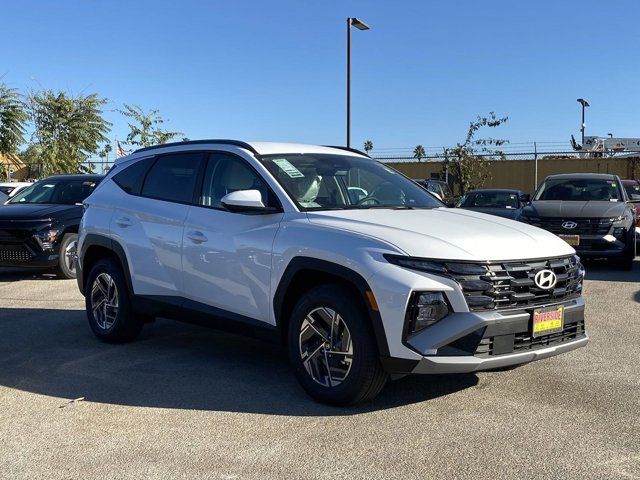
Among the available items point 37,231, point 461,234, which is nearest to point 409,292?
point 461,234

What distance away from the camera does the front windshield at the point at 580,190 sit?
1224cm

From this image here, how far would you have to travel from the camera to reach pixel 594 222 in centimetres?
1107

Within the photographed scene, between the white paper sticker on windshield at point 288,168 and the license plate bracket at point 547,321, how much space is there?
1980 mm

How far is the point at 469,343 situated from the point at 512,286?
17.8 inches

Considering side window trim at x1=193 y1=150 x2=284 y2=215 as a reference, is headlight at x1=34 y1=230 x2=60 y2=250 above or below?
below

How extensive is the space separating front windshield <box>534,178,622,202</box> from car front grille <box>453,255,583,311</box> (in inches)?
329

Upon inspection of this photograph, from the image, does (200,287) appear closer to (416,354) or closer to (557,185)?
(416,354)

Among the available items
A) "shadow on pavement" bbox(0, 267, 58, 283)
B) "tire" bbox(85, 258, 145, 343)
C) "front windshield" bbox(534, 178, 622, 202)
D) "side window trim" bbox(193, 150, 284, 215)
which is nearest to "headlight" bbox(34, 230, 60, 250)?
"shadow on pavement" bbox(0, 267, 58, 283)

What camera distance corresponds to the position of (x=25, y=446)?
3.90m

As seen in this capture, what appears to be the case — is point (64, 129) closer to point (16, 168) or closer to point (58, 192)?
point (16, 168)

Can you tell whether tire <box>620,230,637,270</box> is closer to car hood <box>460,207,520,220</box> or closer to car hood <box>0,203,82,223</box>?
car hood <box>460,207,520,220</box>

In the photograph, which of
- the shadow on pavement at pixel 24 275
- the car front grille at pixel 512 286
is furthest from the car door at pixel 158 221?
the shadow on pavement at pixel 24 275

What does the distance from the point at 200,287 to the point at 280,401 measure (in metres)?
1.21

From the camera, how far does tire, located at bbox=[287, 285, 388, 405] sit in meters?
4.20
